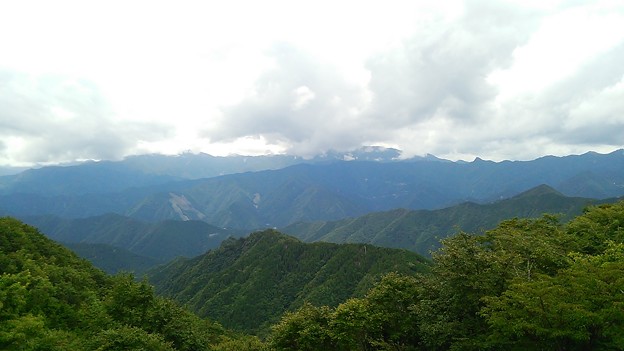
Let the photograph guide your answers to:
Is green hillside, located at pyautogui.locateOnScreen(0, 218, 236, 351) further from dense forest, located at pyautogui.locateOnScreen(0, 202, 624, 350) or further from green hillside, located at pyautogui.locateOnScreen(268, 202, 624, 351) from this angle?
green hillside, located at pyautogui.locateOnScreen(268, 202, 624, 351)

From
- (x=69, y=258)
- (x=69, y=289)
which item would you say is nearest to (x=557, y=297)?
(x=69, y=289)

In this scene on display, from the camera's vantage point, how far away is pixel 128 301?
44.9 meters

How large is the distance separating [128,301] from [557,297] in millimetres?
43971

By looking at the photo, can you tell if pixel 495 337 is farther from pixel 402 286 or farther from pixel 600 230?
pixel 600 230

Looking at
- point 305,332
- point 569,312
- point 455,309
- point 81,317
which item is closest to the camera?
point 569,312

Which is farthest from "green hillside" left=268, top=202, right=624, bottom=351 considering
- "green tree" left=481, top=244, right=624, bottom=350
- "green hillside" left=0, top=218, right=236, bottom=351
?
"green hillside" left=0, top=218, right=236, bottom=351

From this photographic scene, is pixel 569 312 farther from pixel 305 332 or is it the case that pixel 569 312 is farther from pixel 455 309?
pixel 305 332

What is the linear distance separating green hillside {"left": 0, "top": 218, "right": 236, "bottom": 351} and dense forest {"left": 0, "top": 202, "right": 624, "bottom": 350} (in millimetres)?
133

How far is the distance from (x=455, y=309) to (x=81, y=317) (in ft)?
160

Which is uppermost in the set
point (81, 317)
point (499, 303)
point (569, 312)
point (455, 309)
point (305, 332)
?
point (569, 312)

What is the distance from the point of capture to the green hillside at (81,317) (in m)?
31.6

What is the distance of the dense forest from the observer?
23469 mm

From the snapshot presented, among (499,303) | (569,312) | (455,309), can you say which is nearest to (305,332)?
(455,309)

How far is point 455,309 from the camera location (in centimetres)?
3231
